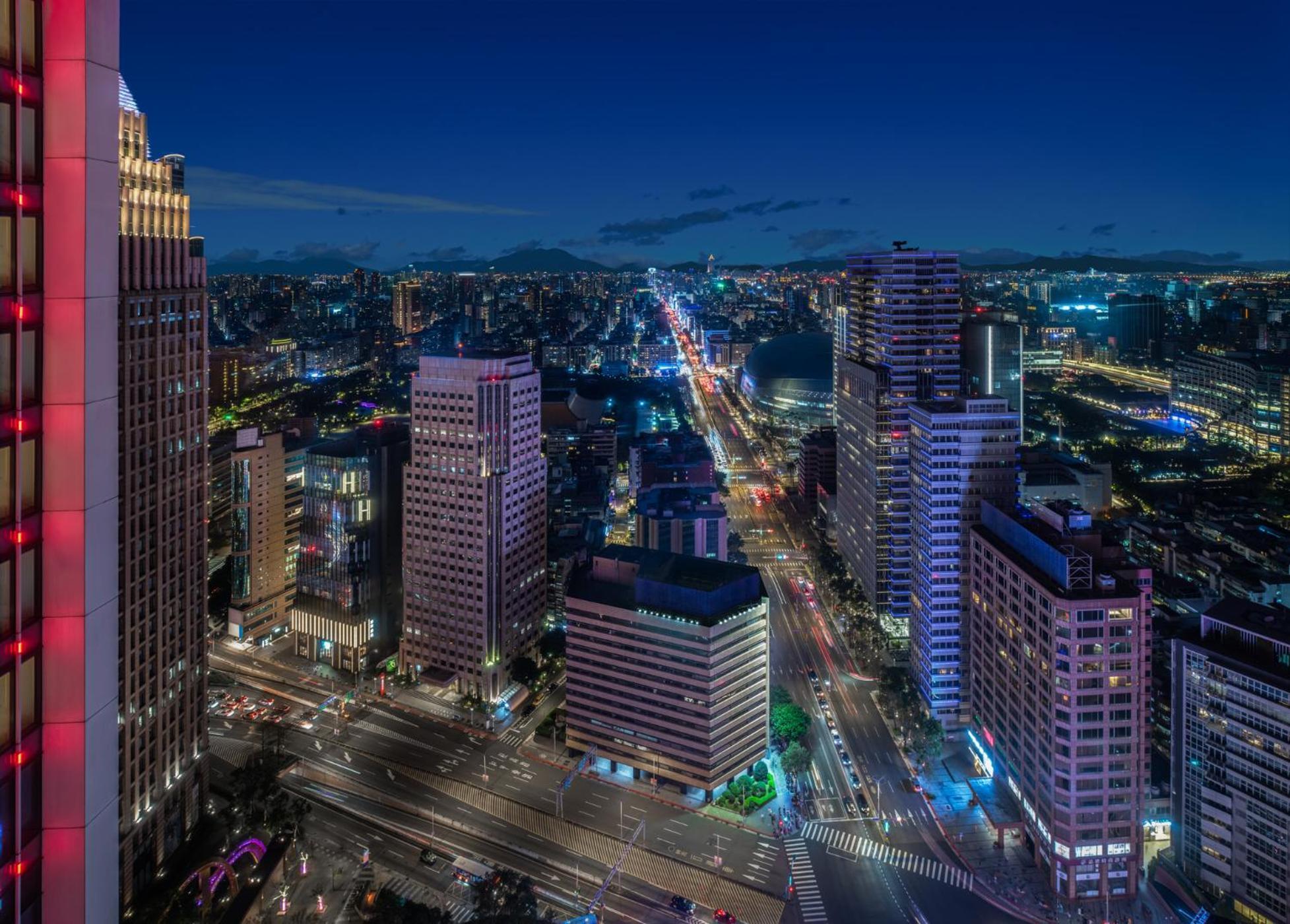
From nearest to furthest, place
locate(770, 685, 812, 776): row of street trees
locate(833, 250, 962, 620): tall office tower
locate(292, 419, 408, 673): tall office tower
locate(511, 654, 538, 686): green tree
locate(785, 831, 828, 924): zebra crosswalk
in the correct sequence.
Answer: locate(785, 831, 828, 924): zebra crosswalk < locate(770, 685, 812, 776): row of street trees < locate(511, 654, 538, 686): green tree < locate(292, 419, 408, 673): tall office tower < locate(833, 250, 962, 620): tall office tower

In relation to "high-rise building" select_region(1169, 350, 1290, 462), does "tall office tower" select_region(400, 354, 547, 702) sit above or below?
below

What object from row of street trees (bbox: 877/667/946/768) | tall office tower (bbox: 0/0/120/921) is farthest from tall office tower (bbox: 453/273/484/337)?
tall office tower (bbox: 0/0/120/921)

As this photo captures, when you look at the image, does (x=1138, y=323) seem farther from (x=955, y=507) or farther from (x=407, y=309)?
(x=955, y=507)

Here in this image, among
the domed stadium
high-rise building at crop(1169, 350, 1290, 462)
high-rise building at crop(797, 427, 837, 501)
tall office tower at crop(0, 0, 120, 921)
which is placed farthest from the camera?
the domed stadium

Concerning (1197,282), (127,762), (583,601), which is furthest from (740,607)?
(1197,282)

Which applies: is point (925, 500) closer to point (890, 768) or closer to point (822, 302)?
point (890, 768)

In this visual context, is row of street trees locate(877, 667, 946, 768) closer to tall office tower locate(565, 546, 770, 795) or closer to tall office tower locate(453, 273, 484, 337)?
tall office tower locate(565, 546, 770, 795)

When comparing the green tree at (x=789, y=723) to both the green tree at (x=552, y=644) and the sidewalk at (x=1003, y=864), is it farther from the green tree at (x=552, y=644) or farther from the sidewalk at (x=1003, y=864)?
the green tree at (x=552, y=644)

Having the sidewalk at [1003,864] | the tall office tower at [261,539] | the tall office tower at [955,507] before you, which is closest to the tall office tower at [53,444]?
the sidewalk at [1003,864]
